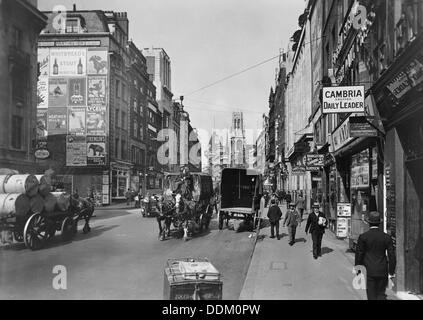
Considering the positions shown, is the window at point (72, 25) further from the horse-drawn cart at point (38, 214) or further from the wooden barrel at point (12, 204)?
the wooden barrel at point (12, 204)

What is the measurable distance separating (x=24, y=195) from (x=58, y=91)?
3.72m

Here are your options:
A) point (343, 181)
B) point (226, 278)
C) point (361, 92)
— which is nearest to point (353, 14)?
point (361, 92)

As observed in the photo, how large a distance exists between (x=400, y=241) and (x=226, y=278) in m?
3.88

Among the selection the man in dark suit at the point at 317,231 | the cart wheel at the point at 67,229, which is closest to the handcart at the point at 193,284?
the man in dark suit at the point at 317,231

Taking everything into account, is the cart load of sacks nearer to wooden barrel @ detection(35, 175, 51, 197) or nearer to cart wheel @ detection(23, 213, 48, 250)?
wooden barrel @ detection(35, 175, 51, 197)

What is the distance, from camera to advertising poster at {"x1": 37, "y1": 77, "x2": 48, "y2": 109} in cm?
1092

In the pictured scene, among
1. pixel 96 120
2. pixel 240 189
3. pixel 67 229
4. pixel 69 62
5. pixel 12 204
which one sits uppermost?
pixel 69 62

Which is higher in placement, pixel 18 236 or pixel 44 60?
pixel 44 60

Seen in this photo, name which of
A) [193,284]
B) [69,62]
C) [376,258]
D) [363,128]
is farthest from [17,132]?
[376,258]

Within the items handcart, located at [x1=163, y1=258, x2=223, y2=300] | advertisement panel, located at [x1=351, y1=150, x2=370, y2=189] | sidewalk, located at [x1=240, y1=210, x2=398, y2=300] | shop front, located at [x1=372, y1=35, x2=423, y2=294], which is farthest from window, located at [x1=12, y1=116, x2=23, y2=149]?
advertisement panel, located at [x1=351, y1=150, x2=370, y2=189]

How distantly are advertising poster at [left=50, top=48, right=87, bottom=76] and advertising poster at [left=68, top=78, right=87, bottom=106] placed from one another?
18cm

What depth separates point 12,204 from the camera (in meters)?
12.4

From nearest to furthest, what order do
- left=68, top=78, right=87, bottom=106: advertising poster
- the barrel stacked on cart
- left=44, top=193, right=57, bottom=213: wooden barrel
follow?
left=68, top=78, right=87, bottom=106: advertising poster → the barrel stacked on cart → left=44, top=193, right=57, bottom=213: wooden barrel

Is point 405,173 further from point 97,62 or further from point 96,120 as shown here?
point 96,120
